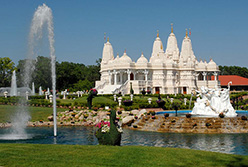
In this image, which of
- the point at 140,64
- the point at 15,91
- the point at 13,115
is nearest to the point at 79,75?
the point at 140,64

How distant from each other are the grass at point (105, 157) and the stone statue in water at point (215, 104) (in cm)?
1474

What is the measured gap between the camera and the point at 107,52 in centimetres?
7869

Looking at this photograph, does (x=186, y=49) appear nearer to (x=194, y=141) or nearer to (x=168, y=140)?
(x=168, y=140)

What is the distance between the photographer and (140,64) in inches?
2749

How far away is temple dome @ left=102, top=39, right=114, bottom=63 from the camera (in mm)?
78419

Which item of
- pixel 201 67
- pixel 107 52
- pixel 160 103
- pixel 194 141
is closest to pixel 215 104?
pixel 194 141

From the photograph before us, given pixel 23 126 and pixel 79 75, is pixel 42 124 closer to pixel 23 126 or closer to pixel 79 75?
pixel 23 126

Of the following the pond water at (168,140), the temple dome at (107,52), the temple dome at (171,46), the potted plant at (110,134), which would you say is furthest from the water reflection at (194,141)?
the temple dome at (171,46)

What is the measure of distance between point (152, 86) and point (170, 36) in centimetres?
1705

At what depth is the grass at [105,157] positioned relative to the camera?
1241 cm

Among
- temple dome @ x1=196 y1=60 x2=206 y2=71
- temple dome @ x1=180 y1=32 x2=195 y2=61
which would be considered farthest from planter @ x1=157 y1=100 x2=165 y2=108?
temple dome @ x1=196 y1=60 x2=206 y2=71

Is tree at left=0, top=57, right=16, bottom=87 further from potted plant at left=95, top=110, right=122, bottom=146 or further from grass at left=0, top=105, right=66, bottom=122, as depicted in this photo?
potted plant at left=95, top=110, right=122, bottom=146

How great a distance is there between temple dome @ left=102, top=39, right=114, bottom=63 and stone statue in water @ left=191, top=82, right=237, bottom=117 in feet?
162

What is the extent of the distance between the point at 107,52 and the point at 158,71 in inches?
535
